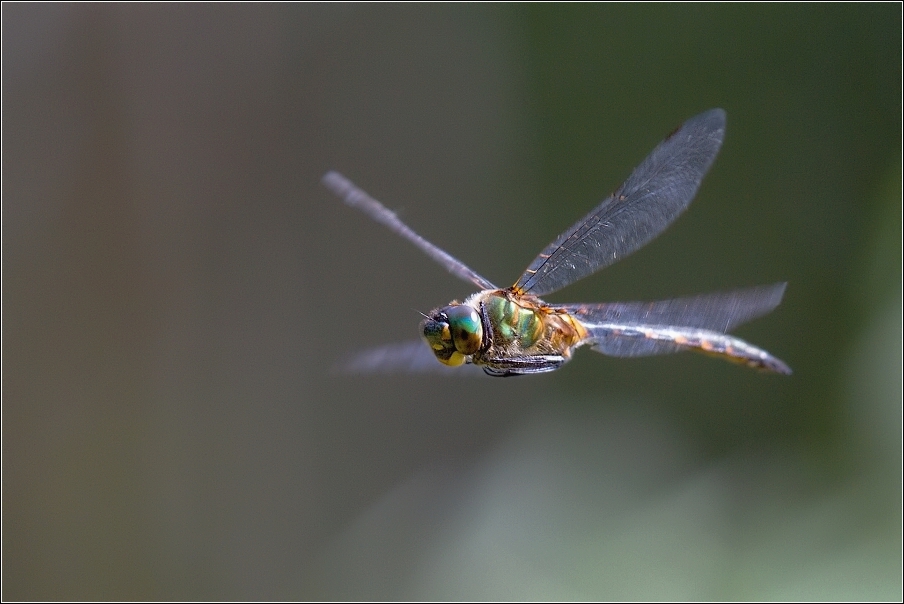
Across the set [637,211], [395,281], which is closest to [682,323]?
[637,211]

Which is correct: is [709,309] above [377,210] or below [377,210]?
below

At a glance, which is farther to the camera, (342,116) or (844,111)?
(342,116)

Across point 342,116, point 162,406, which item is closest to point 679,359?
point 342,116

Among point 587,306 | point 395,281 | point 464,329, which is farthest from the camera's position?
point 395,281

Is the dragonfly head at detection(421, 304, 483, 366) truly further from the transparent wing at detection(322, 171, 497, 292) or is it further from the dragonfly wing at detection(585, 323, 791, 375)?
the dragonfly wing at detection(585, 323, 791, 375)

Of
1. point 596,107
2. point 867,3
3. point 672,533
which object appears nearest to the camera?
point 672,533

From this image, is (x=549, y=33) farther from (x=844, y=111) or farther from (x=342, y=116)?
(x=844, y=111)

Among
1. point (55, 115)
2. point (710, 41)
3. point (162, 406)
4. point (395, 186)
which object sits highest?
point (55, 115)

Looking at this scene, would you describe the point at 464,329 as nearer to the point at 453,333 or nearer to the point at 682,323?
the point at 453,333
